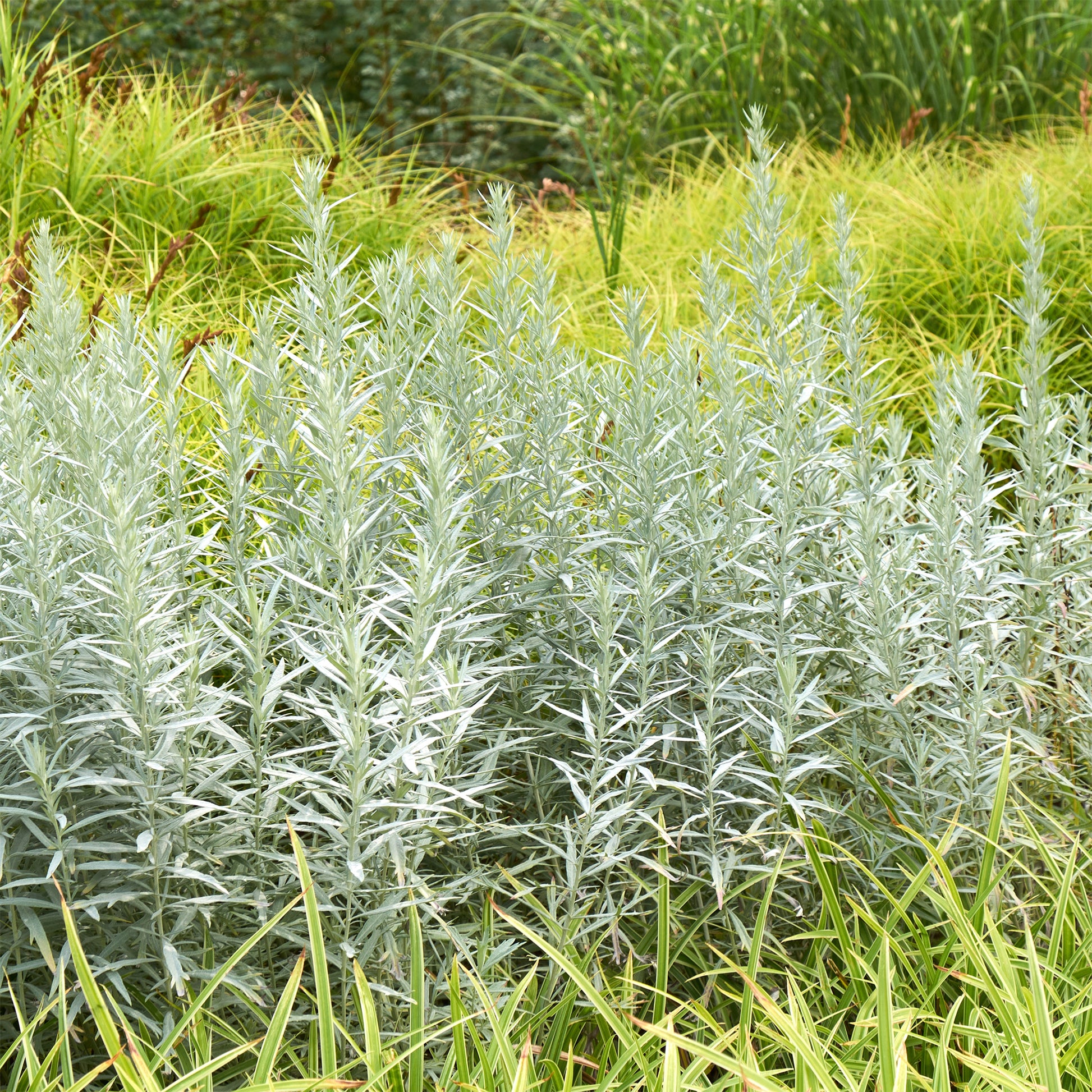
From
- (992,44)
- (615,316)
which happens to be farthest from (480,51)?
(615,316)

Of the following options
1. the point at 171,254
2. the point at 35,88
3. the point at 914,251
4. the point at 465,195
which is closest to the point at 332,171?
the point at 35,88

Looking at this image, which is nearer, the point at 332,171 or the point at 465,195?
the point at 332,171

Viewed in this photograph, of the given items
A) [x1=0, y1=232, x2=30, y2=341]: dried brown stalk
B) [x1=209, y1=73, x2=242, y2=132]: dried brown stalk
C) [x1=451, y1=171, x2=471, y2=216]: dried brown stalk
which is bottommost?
[x1=451, y1=171, x2=471, y2=216]: dried brown stalk

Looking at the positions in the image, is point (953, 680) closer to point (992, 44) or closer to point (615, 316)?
point (615, 316)

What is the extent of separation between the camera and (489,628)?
1768 millimetres

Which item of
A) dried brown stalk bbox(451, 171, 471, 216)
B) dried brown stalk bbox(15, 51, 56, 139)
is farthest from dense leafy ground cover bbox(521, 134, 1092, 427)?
dried brown stalk bbox(15, 51, 56, 139)

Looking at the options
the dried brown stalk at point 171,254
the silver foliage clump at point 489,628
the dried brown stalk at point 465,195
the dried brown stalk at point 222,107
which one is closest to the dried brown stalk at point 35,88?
the dried brown stalk at point 171,254

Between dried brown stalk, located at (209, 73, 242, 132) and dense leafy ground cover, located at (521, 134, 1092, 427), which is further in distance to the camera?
dried brown stalk, located at (209, 73, 242, 132)

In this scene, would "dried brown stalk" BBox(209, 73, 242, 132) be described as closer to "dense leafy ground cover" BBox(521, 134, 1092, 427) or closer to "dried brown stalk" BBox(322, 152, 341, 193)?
"dried brown stalk" BBox(322, 152, 341, 193)

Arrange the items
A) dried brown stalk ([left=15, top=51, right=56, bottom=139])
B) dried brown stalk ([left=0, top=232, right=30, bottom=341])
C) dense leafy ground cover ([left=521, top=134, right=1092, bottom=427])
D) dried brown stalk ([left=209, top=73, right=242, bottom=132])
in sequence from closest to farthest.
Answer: dried brown stalk ([left=0, top=232, right=30, bottom=341])
dried brown stalk ([left=15, top=51, right=56, bottom=139])
dense leafy ground cover ([left=521, top=134, right=1092, bottom=427])
dried brown stalk ([left=209, top=73, right=242, bottom=132])

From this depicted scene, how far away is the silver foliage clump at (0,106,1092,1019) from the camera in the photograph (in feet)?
5.05

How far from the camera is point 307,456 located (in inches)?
79.4

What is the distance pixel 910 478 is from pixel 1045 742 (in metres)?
1.14

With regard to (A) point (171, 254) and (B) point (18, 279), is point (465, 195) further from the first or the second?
(B) point (18, 279)
